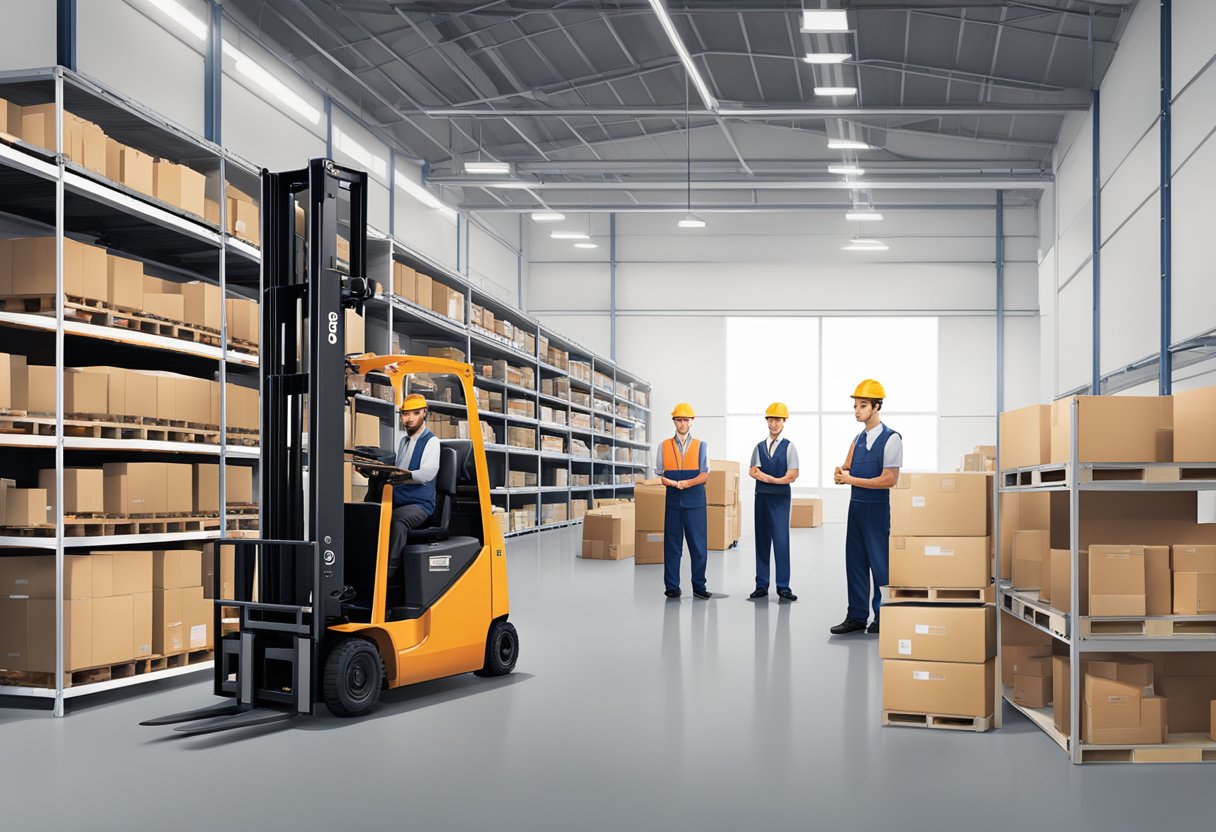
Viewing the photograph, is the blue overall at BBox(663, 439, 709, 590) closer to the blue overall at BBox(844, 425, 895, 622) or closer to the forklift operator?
the blue overall at BBox(844, 425, 895, 622)

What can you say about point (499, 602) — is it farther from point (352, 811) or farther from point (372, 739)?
point (352, 811)

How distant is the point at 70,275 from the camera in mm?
5586

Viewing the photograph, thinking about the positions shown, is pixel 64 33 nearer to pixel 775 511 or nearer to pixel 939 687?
pixel 775 511

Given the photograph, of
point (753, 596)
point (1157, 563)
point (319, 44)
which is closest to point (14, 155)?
point (1157, 563)

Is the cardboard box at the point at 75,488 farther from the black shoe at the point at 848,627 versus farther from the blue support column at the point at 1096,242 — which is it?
the blue support column at the point at 1096,242

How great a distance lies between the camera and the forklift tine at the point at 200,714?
4902 millimetres

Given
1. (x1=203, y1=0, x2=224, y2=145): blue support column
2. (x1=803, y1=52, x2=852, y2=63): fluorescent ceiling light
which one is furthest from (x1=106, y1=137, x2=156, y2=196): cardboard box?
(x1=803, y1=52, x2=852, y2=63): fluorescent ceiling light

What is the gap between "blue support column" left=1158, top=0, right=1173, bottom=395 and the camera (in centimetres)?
1196

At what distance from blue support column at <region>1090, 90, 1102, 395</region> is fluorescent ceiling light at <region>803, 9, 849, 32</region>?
286 inches

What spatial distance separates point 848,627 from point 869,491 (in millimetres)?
1066

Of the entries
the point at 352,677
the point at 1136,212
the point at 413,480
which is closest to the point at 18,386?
the point at 413,480

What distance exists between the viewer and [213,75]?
1260cm

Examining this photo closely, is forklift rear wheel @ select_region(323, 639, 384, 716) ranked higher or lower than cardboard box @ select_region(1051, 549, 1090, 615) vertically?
lower

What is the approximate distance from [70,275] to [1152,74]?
42.8 feet
